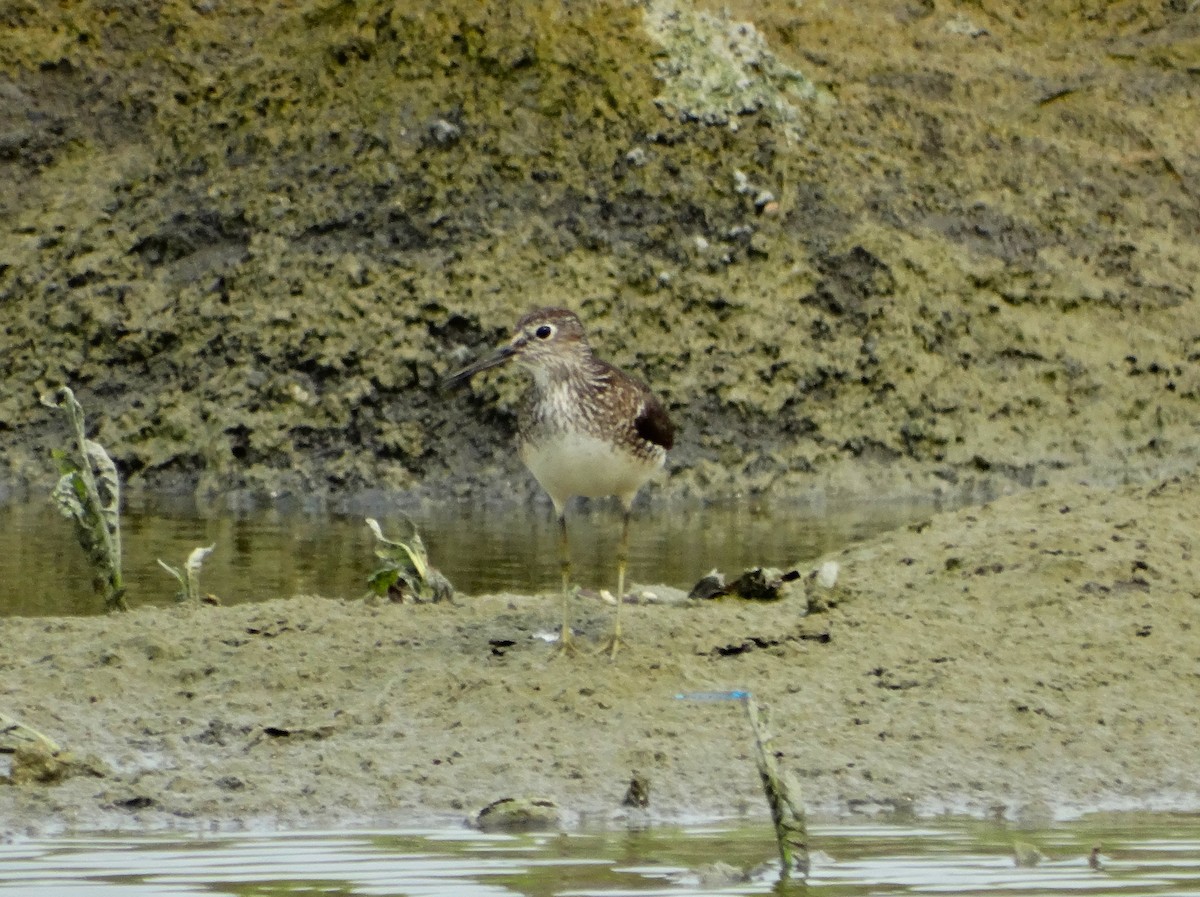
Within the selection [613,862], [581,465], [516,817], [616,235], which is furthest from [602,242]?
[613,862]

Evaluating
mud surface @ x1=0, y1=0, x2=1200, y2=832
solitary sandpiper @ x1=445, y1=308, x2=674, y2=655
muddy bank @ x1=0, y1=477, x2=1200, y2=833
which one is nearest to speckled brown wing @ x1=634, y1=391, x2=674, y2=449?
solitary sandpiper @ x1=445, y1=308, x2=674, y2=655

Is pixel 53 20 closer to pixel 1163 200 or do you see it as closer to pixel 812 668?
pixel 1163 200

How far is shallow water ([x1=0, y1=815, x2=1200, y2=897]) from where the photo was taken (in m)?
5.15

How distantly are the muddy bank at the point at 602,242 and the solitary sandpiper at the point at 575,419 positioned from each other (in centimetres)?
583

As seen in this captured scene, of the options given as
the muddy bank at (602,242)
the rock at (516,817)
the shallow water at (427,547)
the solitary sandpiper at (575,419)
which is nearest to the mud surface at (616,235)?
the muddy bank at (602,242)

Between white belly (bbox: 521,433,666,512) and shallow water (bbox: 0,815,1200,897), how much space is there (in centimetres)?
210

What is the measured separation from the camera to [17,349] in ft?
49.0

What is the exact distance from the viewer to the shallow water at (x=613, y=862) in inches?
203

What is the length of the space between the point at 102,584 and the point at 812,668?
2.90m

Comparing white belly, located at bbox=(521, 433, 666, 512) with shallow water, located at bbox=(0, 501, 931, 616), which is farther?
shallow water, located at bbox=(0, 501, 931, 616)

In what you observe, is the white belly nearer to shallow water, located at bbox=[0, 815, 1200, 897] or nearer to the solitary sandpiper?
the solitary sandpiper

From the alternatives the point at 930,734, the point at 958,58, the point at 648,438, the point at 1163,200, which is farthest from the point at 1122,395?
the point at 930,734

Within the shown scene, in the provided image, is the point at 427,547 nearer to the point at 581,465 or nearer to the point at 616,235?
the point at 581,465

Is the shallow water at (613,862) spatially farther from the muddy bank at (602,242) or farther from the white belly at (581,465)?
the muddy bank at (602,242)
